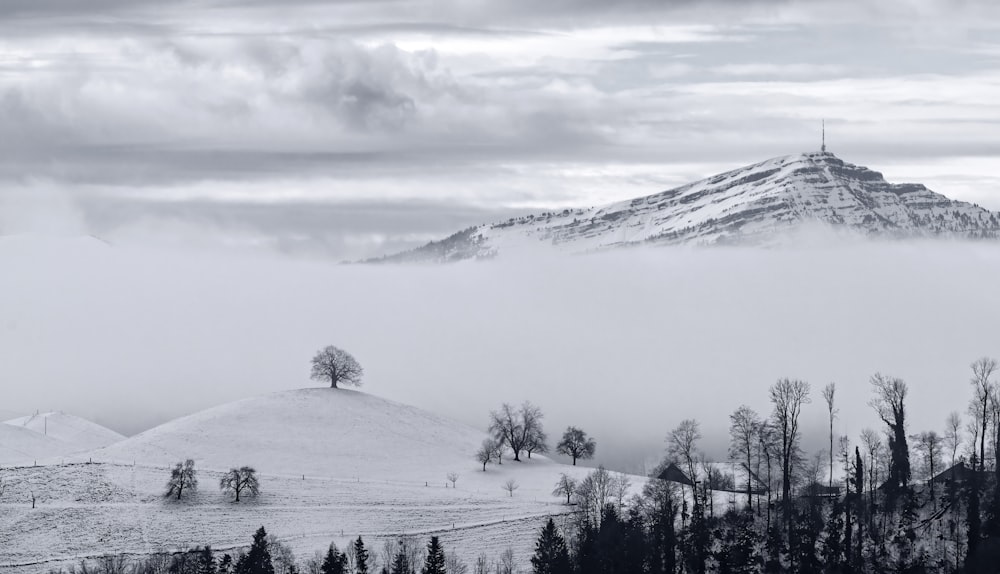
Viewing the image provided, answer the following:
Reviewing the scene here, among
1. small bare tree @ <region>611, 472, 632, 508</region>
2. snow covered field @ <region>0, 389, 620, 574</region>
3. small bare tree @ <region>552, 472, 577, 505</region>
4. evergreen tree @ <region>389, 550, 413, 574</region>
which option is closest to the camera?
evergreen tree @ <region>389, 550, 413, 574</region>

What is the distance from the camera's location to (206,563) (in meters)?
147

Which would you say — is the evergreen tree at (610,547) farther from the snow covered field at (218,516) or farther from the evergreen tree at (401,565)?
the evergreen tree at (401,565)

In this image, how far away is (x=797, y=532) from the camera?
488 feet

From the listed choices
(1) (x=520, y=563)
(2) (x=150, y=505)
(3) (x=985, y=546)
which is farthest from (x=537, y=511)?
(3) (x=985, y=546)

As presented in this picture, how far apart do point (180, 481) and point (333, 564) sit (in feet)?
156

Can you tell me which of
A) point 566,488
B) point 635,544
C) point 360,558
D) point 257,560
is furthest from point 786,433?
point 257,560

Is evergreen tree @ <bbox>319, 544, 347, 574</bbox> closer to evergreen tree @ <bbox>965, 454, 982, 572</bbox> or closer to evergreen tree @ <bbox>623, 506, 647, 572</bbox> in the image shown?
evergreen tree @ <bbox>623, 506, 647, 572</bbox>

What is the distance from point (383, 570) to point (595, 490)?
4774 centimetres

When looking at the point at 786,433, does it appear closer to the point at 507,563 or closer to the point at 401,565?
the point at 507,563

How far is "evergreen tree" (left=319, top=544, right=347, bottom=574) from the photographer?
14812 centimetres

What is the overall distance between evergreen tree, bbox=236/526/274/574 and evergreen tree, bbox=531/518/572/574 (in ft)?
90.1

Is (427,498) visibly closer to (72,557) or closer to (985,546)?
(72,557)

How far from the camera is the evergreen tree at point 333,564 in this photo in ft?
486

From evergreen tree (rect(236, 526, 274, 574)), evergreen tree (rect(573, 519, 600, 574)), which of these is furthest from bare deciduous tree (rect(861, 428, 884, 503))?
evergreen tree (rect(236, 526, 274, 574))
